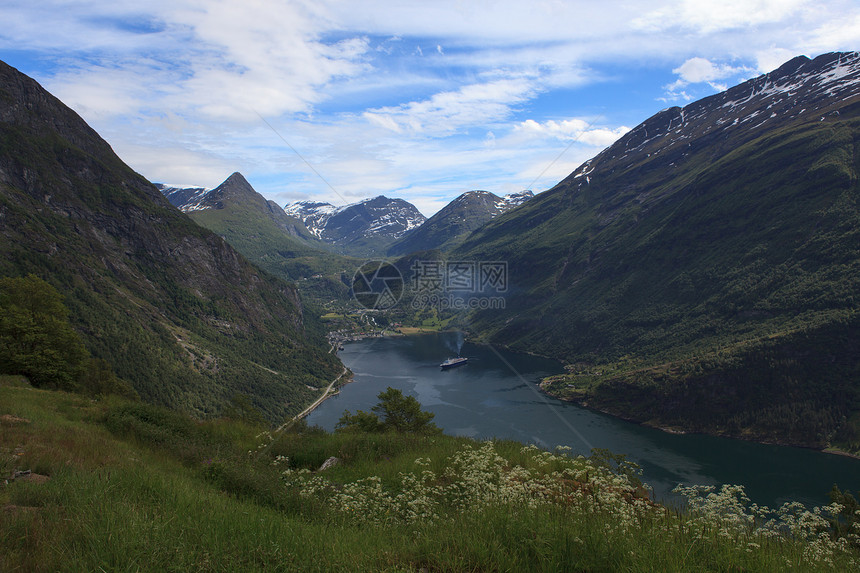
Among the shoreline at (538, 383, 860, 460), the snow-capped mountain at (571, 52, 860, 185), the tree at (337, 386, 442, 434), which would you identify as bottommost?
the shoreline at (538, 383, 860, 460)

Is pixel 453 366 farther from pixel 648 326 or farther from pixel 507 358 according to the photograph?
pixel 648 326

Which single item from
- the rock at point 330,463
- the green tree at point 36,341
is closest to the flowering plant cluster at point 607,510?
the rock at point 330,463

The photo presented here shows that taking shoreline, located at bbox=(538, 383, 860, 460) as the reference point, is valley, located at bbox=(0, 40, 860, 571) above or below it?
above

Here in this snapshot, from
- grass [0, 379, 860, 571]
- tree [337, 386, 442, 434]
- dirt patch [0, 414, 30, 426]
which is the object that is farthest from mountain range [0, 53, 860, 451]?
grass [0, 379, 860, 571]

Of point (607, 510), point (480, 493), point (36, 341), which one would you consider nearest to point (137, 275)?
point (36, 341)

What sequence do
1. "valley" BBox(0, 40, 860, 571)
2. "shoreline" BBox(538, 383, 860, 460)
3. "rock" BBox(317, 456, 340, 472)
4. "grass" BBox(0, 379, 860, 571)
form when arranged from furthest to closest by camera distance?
"shoreline" BBox(538, 383, 860, 460) < "rock" BBox(317, 456, 340, 472) < "valley" BBox(0, 40, 860, 571) < "grass" BBox(0, 379, 860, 571)

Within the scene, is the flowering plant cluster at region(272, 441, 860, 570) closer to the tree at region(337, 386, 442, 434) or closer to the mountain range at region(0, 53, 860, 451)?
the tree at region(337, 386, 442, 434)

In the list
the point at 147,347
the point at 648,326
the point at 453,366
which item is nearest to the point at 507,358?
the point at 453,366

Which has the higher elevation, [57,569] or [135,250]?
[135,250]
